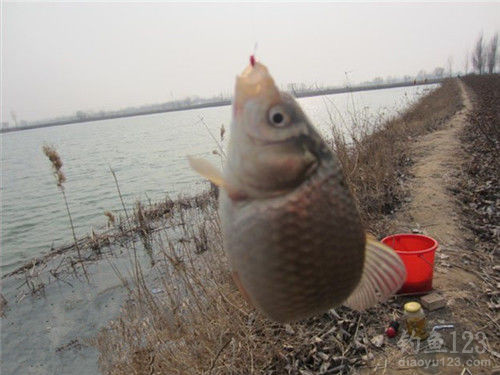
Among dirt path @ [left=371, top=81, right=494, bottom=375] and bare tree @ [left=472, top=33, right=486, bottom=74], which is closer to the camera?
dirt path @ [left=371, top=81, right=494, bottom=375]

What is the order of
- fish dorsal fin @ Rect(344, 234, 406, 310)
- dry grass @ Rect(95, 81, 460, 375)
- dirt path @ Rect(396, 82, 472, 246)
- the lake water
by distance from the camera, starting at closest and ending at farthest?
fish dorsal fin @ Rect(344, 234, 406, 310) → dry grass @ Rect(95, 81, 460, 375) → dirt path @ Rect(396, 82, 472, 246) → the lake water

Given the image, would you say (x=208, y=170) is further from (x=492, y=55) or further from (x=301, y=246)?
(x=492, y=55)

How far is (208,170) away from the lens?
3.71 ft

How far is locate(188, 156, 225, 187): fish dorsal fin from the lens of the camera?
1.12 metres

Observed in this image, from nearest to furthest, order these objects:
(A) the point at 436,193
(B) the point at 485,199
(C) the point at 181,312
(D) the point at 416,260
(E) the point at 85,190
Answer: (D) the point at 416,260, (C) the point at 181,312, (B) the point at 485,199, (A) the point at 436,193, (E) the point at 85,190

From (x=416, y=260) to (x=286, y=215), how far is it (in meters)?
3.21

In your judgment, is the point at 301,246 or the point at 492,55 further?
the point at 492,55

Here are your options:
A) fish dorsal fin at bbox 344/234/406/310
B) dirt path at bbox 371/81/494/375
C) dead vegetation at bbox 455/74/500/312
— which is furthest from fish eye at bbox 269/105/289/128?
dead vegetation at bbox 455/74/500/312

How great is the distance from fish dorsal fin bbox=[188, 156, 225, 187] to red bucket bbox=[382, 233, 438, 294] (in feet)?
9.92

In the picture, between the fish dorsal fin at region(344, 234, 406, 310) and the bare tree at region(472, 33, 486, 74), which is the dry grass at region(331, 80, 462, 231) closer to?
the fish dorsal fin at region(344, 234, 406, 310)

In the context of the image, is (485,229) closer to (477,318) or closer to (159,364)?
(477,318)

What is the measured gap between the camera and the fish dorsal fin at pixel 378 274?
3.86 feet

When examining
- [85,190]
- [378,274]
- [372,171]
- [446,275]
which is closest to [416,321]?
[446,275]

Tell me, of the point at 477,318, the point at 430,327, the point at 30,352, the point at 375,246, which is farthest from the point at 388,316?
the point at 30,352
